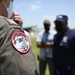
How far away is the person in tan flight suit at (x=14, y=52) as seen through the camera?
4.53ft

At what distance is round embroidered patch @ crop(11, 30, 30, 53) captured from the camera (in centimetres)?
142

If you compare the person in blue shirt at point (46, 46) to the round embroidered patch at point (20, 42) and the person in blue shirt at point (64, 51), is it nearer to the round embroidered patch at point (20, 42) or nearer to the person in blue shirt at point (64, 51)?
the person in blue shirt at point (64, 51)

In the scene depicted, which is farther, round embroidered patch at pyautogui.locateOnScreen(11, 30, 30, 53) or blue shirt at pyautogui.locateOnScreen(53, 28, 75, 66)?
blue shirt at pyautogui.locateOnScreen(53, 28, 75, 66)

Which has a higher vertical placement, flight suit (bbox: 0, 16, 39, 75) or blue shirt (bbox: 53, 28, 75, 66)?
flight suit (bbox: 0, 16, 39, 75)

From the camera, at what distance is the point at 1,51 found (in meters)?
1.38

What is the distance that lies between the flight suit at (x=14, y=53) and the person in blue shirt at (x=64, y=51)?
3.73 metres

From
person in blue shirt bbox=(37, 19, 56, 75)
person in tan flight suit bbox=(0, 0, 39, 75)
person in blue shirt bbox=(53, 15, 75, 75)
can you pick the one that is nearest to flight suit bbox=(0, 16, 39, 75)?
person in tan flight suit bbox=(0, 0, 39, 75)

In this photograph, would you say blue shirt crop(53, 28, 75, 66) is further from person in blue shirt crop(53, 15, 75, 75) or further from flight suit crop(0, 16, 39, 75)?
flight suit crop(0, 16, 39, 75)

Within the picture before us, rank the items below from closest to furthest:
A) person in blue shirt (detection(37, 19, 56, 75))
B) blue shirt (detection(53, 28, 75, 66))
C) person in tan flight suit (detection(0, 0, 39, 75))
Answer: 1. person in tan flight suit (detection(0, 0, 39, 75))
2. blue shirt (detection(53, 28, 75, 66))
3. person in blue shirt (detection(37, 19, 56, 75))

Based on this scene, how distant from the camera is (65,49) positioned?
17.4 ft

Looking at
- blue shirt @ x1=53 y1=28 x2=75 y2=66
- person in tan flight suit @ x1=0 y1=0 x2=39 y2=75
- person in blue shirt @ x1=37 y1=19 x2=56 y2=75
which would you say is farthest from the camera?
person in blue shirt @ x1=37 y1=19 x2=56 y2=75

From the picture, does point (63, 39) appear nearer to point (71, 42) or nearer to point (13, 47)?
point (71, 42)

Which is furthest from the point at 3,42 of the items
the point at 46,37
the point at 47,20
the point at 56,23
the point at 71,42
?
the point at 47,20

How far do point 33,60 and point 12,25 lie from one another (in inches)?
8.4
